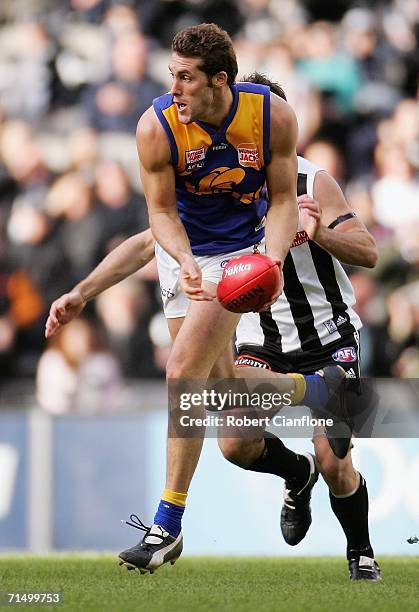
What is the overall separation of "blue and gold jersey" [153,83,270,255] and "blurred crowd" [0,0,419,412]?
3.91 metres

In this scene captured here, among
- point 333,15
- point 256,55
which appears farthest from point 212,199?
point 333,15

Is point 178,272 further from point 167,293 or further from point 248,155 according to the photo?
point 248,155

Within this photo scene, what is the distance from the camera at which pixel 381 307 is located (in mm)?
9273

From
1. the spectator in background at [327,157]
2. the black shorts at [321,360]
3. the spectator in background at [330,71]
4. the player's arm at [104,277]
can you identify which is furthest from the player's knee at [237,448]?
the spectator in background at [330,71]

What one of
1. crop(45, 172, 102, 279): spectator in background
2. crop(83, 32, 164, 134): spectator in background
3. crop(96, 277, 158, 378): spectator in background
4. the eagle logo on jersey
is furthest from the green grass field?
crop(83, 32, 164, 134): spectator in background

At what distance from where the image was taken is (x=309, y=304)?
5.84m

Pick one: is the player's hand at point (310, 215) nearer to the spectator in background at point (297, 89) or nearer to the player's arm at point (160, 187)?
the player's arm at point (160, 187)

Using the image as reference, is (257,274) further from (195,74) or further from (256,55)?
(256,55)

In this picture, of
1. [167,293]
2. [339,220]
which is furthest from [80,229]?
[339,220]

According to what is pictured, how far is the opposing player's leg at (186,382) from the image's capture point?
4859 millimetres

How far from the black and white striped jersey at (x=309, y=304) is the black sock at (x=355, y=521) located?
2.44 feet

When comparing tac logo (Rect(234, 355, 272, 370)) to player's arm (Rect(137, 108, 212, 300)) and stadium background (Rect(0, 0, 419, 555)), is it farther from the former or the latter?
stadium background (Rect(0, 0, 419, 555))

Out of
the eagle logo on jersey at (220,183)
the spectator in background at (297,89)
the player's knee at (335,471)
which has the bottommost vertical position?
the player's knee at (335,471)

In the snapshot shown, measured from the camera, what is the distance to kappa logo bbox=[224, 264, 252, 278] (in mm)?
4773
